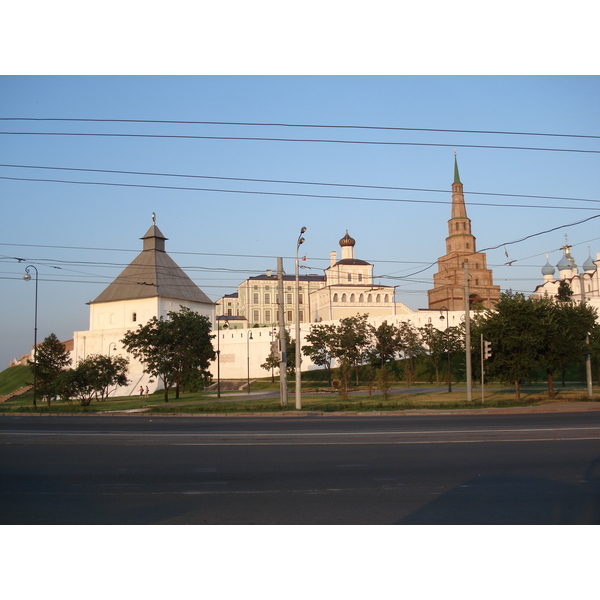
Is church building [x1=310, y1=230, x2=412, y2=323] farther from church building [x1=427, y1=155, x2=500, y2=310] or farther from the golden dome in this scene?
church building [x1=427, y1=155, x2=500, y2=310]

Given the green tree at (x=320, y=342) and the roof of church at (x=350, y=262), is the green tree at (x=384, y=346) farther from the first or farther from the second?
the roof of church at (x=350, y=262)

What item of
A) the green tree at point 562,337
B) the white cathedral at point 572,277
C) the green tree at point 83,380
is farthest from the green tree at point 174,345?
the white cathedral at point 572,277

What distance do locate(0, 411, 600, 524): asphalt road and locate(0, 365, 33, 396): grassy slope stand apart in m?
74.7

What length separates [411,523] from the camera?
6.01 m

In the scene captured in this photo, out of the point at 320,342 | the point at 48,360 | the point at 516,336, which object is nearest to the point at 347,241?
the point at 320,342

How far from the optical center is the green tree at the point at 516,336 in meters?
27.5

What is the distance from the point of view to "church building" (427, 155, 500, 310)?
96562 mm

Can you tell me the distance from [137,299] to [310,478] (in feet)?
215

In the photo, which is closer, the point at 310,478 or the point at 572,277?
the point at 310,478

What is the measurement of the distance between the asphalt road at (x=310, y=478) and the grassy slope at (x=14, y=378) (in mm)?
74696

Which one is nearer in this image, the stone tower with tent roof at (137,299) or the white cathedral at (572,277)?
the stone tower with tent roof at (137,299)

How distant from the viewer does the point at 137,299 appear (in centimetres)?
7088

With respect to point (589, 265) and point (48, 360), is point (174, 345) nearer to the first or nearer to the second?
point (48, 360)

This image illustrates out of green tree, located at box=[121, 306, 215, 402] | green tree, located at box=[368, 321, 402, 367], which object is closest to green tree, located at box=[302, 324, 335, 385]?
green tree, located at box=[368, 321, 402, 367]
